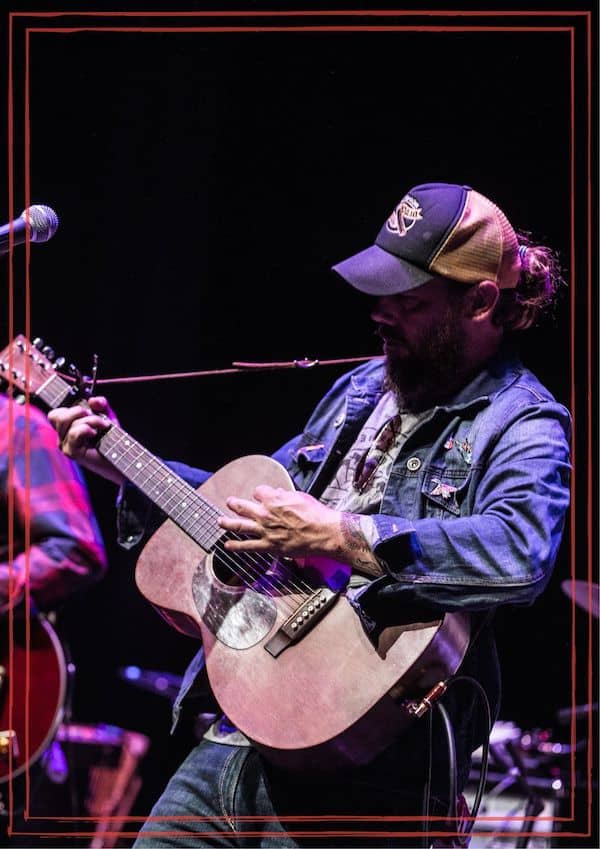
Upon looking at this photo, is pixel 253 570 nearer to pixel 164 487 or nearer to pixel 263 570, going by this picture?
pixel 263 570

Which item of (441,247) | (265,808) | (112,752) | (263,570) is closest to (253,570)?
(263,570)

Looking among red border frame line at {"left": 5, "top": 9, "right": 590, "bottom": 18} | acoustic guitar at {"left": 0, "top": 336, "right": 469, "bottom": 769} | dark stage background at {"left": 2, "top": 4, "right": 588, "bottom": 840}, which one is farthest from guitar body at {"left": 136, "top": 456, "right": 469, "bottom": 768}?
red border frame line at {"left": 5, "top": 9, "right": 590, "bottom": 18}

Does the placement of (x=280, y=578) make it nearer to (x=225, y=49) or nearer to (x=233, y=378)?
(x=233, y=378)

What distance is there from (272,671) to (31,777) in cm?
216

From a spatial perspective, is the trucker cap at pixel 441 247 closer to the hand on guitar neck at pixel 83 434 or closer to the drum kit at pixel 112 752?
the hand on guitar neck at pixel 83 434

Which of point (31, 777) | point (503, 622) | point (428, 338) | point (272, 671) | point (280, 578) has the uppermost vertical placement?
point (428, 338)

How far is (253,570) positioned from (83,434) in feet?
1.99

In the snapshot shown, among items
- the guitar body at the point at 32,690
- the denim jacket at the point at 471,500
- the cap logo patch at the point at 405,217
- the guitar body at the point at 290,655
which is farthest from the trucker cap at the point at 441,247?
the guitar body at the point at 32,690

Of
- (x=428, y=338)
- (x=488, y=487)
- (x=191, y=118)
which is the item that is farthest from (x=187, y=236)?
(x=488, y=487)

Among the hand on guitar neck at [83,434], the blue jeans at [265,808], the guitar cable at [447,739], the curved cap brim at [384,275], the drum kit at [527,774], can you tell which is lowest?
the drum kit at [527,774]

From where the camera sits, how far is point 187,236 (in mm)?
3738

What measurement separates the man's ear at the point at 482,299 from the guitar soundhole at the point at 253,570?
0.79m

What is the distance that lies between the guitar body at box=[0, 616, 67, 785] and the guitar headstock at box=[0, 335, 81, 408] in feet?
5.01

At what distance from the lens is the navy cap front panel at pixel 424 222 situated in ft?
8.61
